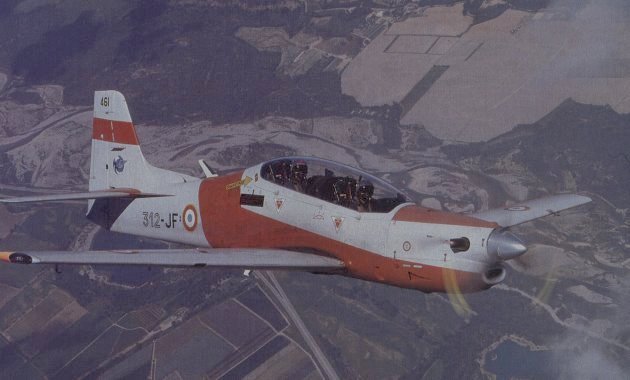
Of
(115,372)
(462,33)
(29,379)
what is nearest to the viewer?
(115,372)

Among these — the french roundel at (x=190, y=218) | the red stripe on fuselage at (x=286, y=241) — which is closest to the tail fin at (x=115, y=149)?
the french roundel at (x=190, y=218)

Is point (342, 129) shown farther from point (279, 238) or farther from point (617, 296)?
point (279, 238)

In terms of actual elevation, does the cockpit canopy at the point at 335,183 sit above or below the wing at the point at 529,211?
above

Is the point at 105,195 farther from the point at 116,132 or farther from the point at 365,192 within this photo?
the point at 365,192

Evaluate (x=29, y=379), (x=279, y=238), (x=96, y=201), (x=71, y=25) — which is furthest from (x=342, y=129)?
(x=71, y=25)

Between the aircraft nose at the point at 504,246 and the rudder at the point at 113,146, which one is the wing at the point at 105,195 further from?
the aircraft nose at the point at 504,246

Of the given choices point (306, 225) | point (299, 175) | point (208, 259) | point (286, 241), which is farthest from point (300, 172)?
point (208, 259)
